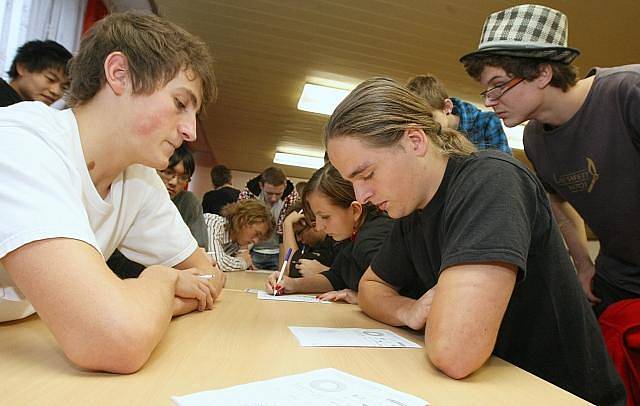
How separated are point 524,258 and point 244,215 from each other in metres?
2.35

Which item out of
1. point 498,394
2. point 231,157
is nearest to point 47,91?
point 498,394

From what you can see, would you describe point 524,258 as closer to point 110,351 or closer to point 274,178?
point 110,351

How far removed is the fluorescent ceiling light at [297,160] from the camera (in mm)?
7875

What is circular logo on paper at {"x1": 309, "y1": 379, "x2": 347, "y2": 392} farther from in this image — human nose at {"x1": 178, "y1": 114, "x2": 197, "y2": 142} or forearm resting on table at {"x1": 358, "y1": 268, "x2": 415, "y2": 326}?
human nose at {"x1": 178, "y1": 114, "x2": 197, "y2": 142}

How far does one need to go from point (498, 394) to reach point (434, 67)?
3.55m

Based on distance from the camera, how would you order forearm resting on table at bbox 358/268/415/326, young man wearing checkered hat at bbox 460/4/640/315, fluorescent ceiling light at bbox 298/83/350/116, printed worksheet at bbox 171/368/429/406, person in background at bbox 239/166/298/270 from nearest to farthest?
printed worksheet at bbox 171/368/429/406, forearm resting on table at bbox 358/268/415/326, young man wearing checkered hat at bbox 460/4/640/315, person in background at bbox 239/166/298/270, fluorescent ceiling light at bbox 298/83/350/116

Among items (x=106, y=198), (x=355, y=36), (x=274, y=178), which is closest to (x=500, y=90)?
(x=106, y=198)

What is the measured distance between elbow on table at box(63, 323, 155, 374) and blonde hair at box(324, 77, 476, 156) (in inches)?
22.7

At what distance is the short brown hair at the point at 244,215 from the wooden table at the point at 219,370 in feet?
6.46

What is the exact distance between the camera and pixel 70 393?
1.77ft

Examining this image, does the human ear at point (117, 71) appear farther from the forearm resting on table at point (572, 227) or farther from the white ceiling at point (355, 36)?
the white ceiling at point (355, 36)

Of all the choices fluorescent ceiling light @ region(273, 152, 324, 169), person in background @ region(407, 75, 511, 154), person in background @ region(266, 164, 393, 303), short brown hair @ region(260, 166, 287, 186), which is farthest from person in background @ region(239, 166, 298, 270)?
fluorescent ceiling light @ region(273, 152, 324, 169)

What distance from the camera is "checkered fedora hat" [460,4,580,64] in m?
1.37

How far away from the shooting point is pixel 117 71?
90cm
